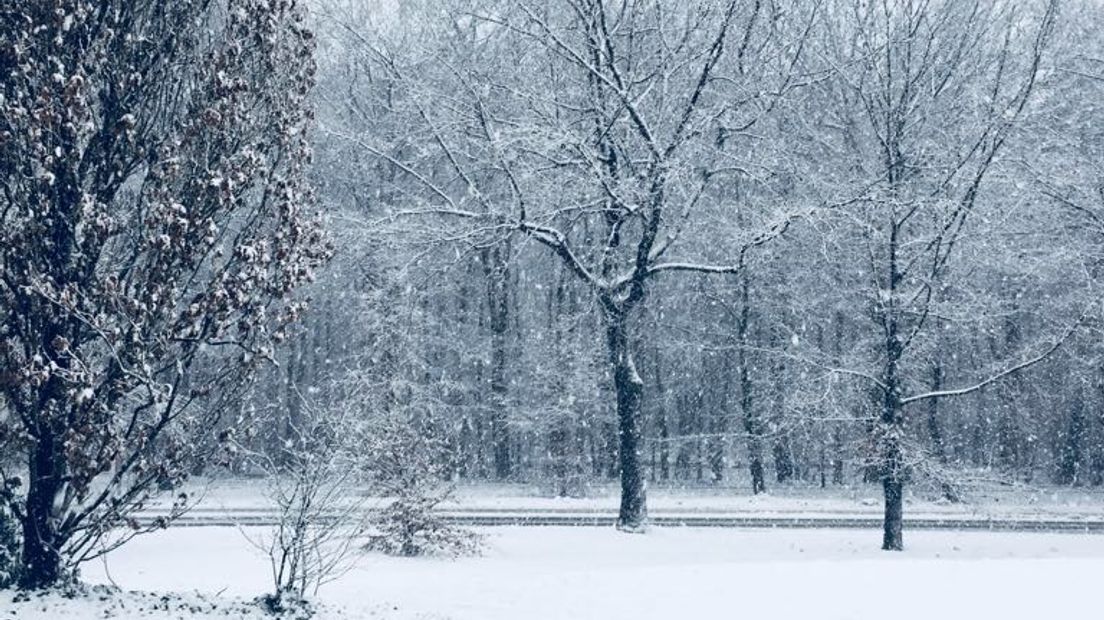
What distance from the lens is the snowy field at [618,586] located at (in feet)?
36.0

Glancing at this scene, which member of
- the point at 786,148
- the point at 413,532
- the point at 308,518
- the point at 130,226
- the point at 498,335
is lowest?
the point at 413,532

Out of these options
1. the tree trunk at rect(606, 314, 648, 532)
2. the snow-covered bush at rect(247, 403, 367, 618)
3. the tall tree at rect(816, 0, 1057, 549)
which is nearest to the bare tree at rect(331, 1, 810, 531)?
the tree trunk at rect(606, 314, 648, 532)

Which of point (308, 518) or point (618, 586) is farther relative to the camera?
point (618, 586)

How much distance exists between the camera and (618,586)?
12.2 m

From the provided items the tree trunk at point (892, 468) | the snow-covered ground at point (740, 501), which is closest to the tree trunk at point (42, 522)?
the tree trunk at point (892, 468)

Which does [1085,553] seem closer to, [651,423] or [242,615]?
[242,615]

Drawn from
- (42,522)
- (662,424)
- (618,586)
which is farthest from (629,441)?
(662,424)

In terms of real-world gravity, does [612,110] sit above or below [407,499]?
above

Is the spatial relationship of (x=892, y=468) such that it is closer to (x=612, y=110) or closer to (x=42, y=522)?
(x=612, y=110)

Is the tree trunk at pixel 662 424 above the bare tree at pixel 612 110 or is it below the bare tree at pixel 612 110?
below

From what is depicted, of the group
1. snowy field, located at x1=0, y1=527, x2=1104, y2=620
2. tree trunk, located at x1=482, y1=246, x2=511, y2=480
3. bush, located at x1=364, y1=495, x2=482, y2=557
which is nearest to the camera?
snowy field, located at x1=0, y1=527, x2=1104, y2=620

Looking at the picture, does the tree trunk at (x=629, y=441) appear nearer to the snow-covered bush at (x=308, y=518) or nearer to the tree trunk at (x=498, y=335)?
the snow-covered bush at (x=308, y=518)

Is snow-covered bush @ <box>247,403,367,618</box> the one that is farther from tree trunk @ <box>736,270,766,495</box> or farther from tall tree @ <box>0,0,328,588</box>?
tree trunk @ <box>736,270,766,495</box>

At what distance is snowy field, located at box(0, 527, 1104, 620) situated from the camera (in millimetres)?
10977
